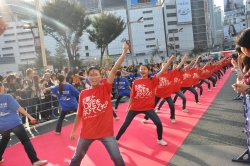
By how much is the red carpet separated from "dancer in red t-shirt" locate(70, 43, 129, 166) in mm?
1297

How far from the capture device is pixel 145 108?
17.5 ft

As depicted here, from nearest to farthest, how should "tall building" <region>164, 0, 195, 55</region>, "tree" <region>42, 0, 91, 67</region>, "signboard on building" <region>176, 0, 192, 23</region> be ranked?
1. "tree" <region>42, 0, 91, 67</region>
2. "signboard on building" <region>176, 0, 192, 23</region>
3. "tall building" <region>164, 0, 195, 55</region>

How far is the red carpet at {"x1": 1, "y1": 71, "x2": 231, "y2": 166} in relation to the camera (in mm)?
4762

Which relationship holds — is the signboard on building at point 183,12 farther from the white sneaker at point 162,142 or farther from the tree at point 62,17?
the white sneaker at point 162,142

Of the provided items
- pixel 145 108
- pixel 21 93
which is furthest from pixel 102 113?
pixel 21 93

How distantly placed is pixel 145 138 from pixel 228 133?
1.91 m

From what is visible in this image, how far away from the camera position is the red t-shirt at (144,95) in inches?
211

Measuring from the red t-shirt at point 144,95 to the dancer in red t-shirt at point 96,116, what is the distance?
184 centimetres

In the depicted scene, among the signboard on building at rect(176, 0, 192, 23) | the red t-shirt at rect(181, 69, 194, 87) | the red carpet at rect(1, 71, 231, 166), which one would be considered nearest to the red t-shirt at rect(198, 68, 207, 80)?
the red t-shirt at rect(181, 69, 194, 87)

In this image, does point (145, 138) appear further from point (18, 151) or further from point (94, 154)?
point (18, 151)

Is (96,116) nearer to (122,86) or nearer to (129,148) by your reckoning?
(129,148)

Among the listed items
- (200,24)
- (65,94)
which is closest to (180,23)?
(200,24)

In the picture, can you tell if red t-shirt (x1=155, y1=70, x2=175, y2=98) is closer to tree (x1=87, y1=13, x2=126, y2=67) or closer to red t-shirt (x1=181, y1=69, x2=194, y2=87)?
red t-shirt (x1=181, y1=69, x2=194, y2=87)

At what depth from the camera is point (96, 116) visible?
3.50m
